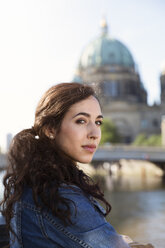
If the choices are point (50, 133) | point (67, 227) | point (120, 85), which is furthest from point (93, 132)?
point (120, 85)

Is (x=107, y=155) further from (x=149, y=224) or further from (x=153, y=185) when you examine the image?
(x=149, y=224)

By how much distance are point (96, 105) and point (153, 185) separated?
21946 mm

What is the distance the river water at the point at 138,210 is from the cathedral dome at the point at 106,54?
34.1 m

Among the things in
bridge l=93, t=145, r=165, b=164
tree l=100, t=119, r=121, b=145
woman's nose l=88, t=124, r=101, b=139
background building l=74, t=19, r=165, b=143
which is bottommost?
bridge l=93, t=145, r=165, b=164

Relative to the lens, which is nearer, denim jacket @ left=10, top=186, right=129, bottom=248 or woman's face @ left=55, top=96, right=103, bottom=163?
denim jacket @ left=10, top=186, right=129, bottom=248

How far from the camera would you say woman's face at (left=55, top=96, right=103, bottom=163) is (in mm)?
1656

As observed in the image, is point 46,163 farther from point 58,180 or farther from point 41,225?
point 41,225

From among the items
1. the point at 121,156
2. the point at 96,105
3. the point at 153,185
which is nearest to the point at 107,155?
the point at 121,156

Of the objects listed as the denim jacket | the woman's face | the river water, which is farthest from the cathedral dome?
the denim jacket

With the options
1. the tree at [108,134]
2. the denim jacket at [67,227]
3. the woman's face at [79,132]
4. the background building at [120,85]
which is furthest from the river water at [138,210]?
the background building at [120,85]

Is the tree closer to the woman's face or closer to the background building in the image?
the background building

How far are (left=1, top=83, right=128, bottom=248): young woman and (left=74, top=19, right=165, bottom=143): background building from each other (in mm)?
A: 44695

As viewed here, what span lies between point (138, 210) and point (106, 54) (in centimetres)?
4285

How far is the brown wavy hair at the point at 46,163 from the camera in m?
1.40
